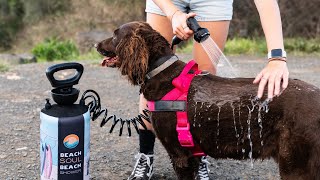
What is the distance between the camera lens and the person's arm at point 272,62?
2.88 m

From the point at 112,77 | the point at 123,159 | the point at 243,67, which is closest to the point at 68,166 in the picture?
the point at 123,159

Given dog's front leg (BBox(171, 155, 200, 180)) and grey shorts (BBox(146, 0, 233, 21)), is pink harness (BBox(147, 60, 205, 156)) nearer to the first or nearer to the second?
dog's front leg (BBox(171, 155, 200, 180))

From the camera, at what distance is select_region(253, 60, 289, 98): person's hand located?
2869 millimetres

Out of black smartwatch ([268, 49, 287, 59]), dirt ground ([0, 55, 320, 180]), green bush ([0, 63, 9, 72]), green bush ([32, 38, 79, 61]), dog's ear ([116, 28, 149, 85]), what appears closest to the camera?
black smartwatch ([268, 49, 287, 59])

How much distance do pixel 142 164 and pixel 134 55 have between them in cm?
127

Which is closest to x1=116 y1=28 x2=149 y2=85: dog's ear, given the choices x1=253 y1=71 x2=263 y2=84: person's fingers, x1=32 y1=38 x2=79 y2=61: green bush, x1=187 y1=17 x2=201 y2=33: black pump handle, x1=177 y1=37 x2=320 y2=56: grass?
x1=187 y1=17 x2=201 y2=33: black pump handle

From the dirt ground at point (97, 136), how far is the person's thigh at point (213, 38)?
3.67ft

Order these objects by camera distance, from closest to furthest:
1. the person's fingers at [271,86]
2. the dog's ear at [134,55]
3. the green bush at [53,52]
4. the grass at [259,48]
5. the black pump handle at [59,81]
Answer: the person's fingers at [271,86] → the dog's ear at [134,55] → the black pump handle at [59,81] → the grass at [259,48] → the green bush at [53,52]

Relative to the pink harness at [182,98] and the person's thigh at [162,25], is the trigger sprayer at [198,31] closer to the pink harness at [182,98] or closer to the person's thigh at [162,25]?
the pink harness at [182,98]

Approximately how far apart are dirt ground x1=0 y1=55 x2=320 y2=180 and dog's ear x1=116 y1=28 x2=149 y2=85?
141cm

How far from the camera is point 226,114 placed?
10.1 feet

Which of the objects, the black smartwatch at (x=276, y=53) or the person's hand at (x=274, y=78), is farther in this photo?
the black smartwatch at (x=276, y=53)

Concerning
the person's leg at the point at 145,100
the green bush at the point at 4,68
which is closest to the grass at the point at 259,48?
the green bush at the point at 4,68

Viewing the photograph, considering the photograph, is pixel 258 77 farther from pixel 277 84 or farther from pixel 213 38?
pixel 213 38
